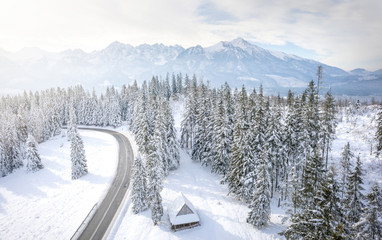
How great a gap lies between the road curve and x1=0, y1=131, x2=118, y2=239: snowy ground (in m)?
1.54

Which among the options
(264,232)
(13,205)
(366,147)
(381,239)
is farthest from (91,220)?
(366,147)

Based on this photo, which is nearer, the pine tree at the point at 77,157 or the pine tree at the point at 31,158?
→ the pine tree at the point at 77,157

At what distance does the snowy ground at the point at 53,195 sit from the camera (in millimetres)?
28391

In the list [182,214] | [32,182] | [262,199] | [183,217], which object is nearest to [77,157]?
[32,182]

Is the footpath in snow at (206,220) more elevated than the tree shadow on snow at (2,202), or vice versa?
the footpath in snow at (206,220)

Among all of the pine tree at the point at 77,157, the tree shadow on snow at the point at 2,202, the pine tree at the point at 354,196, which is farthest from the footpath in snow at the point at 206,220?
the tree shadow on snow at the point at 2,202

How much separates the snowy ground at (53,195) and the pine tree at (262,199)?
26.0 m

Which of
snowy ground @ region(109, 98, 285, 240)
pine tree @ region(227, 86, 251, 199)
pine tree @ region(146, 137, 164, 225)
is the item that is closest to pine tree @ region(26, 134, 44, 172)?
snowy ground @ region(109, 98, 285, 240)

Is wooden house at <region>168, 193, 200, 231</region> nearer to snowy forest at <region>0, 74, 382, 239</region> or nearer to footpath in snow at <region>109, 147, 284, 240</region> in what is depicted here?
footpath in snow at <region>109, 147, 284, 240</region>

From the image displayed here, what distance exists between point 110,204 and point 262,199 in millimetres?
25606

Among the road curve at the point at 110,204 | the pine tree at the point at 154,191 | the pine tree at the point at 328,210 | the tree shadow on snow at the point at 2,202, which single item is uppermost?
the pine tree at the point at 328,210

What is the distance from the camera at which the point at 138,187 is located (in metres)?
29.6

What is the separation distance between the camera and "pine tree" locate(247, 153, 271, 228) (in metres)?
24.4

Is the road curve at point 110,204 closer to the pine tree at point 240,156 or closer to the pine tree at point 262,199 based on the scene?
the pine tree at point 240,156
